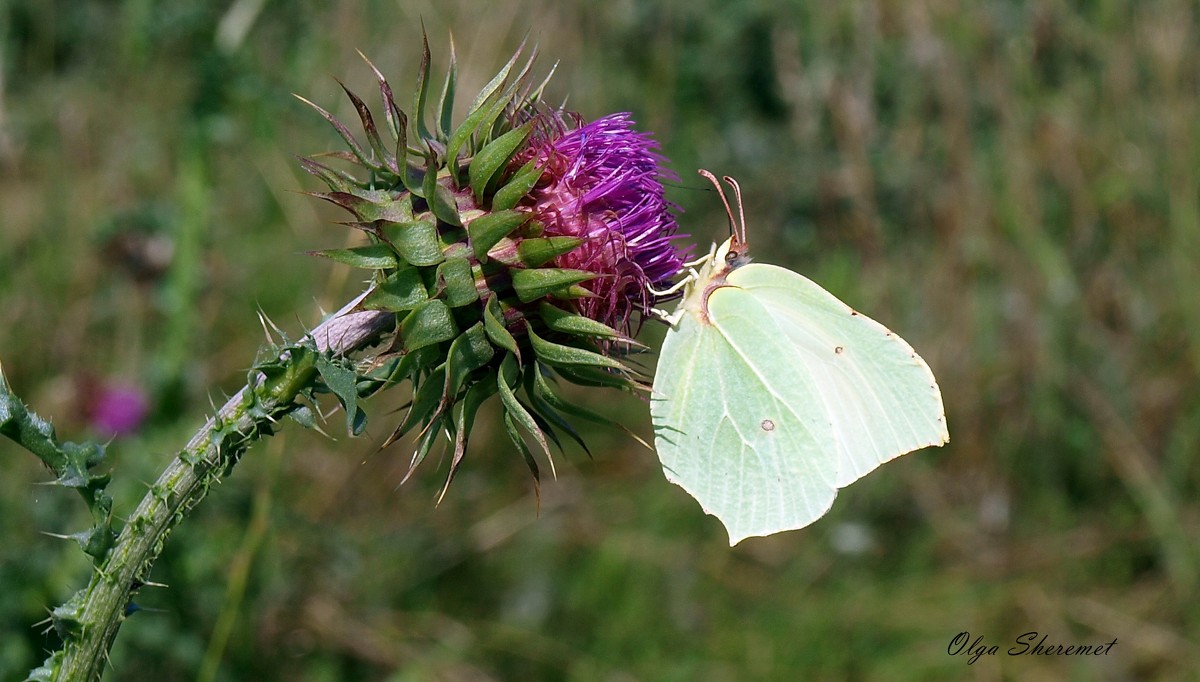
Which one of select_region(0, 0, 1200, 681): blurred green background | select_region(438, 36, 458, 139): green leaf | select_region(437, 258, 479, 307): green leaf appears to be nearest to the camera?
select_region(437, 258, 479, 307): green leaf

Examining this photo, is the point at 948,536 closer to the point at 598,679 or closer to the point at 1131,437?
the point at 1131,437

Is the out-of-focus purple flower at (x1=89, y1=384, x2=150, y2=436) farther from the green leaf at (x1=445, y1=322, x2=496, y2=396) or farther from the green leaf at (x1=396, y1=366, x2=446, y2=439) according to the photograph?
the green leaf at (x1=445, y1=322, x2=496, y2=396)

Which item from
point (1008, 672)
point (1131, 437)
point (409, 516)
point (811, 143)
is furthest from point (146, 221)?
point (1131, 437)

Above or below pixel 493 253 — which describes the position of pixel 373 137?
above

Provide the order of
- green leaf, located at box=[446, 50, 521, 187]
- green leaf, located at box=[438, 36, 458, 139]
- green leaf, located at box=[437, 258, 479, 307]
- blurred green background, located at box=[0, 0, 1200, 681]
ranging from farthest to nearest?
1. blurred green background, located at box=[0, 0, 1200, 681]
2. green leaf, located at box=[438, 36, 458, 139]
3. green leaf, located at box=[446, 50, 521, 187]
4. green leaf, located at box=[437, 258, 479, 307]

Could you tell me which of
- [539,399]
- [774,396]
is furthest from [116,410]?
[774,396]

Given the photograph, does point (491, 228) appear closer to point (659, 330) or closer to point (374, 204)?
point (374, 204)

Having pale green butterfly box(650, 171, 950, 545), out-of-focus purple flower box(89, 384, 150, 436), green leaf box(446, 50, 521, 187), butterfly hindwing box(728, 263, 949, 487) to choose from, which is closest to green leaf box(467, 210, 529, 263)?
green leaf box(446, 50, 521, 187)
